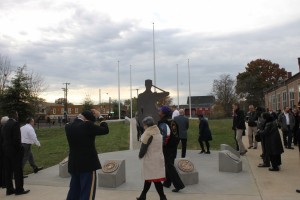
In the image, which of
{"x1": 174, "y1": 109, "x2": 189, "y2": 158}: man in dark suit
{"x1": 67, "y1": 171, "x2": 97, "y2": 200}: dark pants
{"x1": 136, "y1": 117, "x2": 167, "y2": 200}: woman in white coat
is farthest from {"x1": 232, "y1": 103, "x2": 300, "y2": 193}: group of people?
{"x1": 67, "y1": 171, "x2": 97, "y2": 200}: dark pants

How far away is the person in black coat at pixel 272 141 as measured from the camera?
1039 cm

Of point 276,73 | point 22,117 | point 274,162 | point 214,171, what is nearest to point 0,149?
point 214,171

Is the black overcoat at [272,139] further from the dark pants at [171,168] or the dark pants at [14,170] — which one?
the dark pants at [14,170]

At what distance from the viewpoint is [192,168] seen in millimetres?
9008

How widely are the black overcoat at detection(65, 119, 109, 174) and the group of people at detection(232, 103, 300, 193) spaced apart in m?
4.72

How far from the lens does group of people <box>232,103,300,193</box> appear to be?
10.5m

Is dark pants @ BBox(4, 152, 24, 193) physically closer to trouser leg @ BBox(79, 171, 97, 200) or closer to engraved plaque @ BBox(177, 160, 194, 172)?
trouser leg @ BBox(79, 171, 97, 200)

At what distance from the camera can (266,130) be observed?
34.9ft

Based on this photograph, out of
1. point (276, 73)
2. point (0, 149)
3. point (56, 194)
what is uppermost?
point (276, 73)

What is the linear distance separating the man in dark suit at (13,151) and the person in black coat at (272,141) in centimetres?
669

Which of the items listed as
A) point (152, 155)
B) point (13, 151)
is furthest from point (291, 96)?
point (13, 151)

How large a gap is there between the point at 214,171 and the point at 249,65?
3100 inches

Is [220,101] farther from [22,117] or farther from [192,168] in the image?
[192,168]

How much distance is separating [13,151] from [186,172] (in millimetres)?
4047
